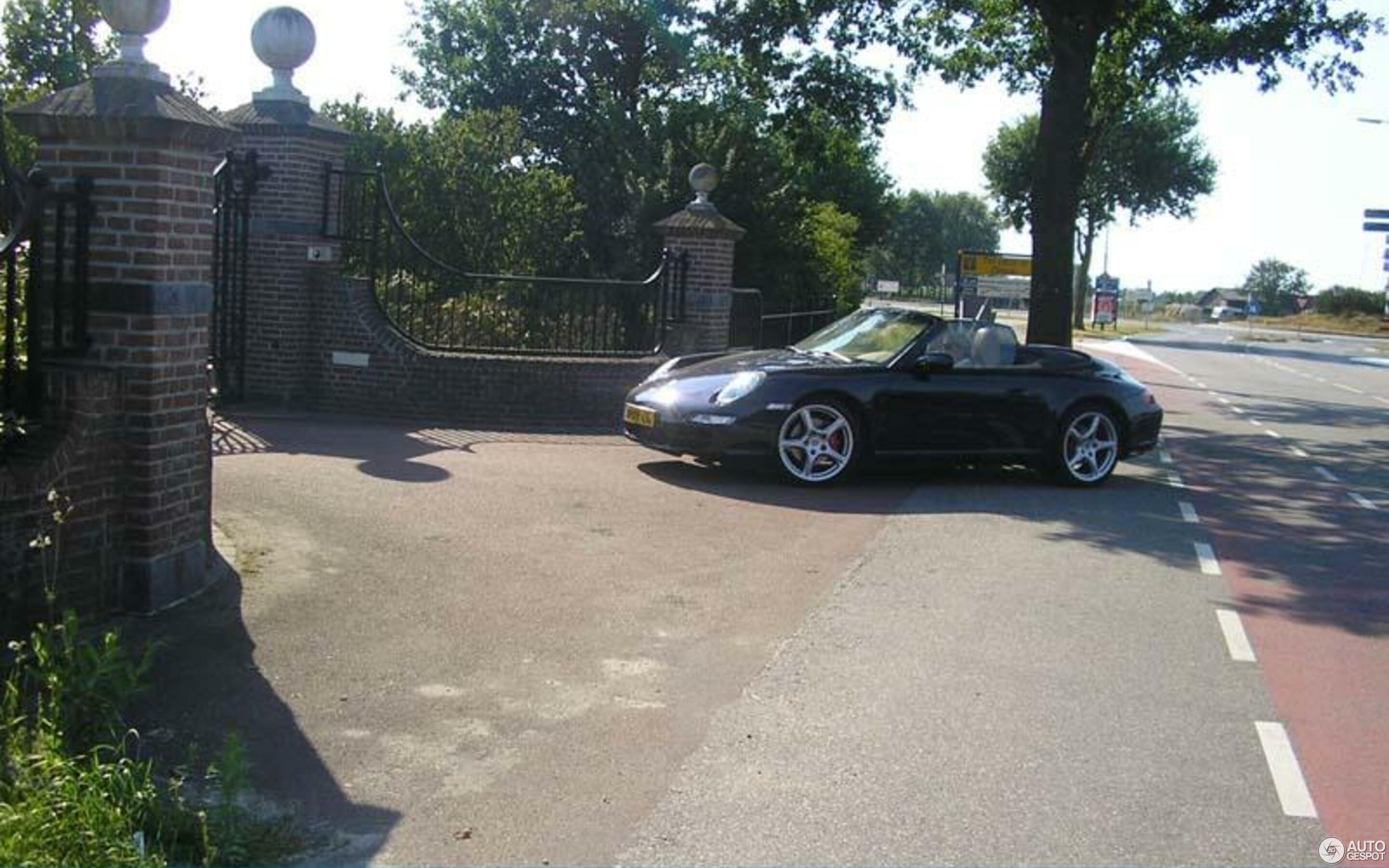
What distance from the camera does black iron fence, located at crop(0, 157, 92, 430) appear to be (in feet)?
17.6

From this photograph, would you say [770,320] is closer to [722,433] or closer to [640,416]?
[640,416]

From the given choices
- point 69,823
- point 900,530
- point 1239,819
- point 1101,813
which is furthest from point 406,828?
point 900,530

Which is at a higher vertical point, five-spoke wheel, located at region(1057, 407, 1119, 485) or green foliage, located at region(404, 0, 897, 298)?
green foliage, located at region(404, 0, 897, 298)

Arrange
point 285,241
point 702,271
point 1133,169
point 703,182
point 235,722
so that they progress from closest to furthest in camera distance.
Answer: point 235,722 < point 285,241 < point 702,271 < point 703,182 < point 1133,169

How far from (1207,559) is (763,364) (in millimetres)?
3689

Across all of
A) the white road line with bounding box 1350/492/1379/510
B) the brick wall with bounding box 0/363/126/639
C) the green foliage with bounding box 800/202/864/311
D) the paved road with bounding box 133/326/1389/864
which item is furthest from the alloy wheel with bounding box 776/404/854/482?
the green foliage with bounding box 800/202/864/311

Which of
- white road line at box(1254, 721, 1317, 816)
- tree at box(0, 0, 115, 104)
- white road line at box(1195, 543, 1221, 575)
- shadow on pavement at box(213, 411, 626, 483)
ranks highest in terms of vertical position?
tree at box(0, 0, 115, 104)

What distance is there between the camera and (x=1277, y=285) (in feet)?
441

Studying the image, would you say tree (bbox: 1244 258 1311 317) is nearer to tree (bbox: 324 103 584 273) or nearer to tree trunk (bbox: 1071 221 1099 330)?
tree trunk (bbox: 1071 221 1099 330)

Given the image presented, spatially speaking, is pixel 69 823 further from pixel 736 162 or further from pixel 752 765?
pixel 736 162

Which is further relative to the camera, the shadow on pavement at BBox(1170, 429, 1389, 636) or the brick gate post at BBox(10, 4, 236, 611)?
the shadow on pavement at BBox(1170, 429, 1389, 636)

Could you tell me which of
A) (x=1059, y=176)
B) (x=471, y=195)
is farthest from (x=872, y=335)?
(x=471, y=195)

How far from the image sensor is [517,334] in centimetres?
1488

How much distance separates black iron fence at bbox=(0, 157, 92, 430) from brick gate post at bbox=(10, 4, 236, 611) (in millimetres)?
64
